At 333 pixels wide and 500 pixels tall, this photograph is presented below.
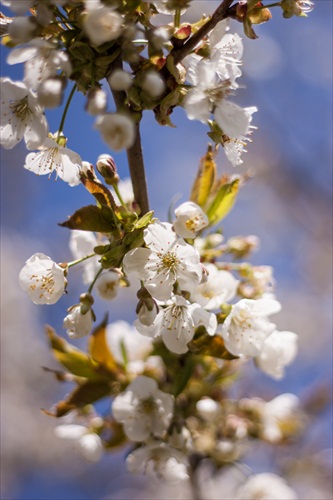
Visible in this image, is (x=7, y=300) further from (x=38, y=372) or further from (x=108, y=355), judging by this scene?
(x=108, y=355)

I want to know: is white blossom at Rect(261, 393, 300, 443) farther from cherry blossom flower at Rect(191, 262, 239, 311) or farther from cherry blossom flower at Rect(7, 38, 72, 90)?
cherry blossom flower at Rect(7, 38, 72, 90)

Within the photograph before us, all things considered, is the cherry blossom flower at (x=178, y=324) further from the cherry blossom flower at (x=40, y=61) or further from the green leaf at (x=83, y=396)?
the cherry blossom flower at (x=40, y=61)

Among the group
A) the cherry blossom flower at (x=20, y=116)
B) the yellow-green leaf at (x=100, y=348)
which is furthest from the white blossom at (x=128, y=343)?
the cherry blossom flower at (x=20, y=116)

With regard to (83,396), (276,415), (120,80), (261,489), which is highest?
(120,80)

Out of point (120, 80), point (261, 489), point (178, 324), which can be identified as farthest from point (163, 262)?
point (261, 489)

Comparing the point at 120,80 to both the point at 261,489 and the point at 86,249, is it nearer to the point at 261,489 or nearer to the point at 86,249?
the point at 86,249
